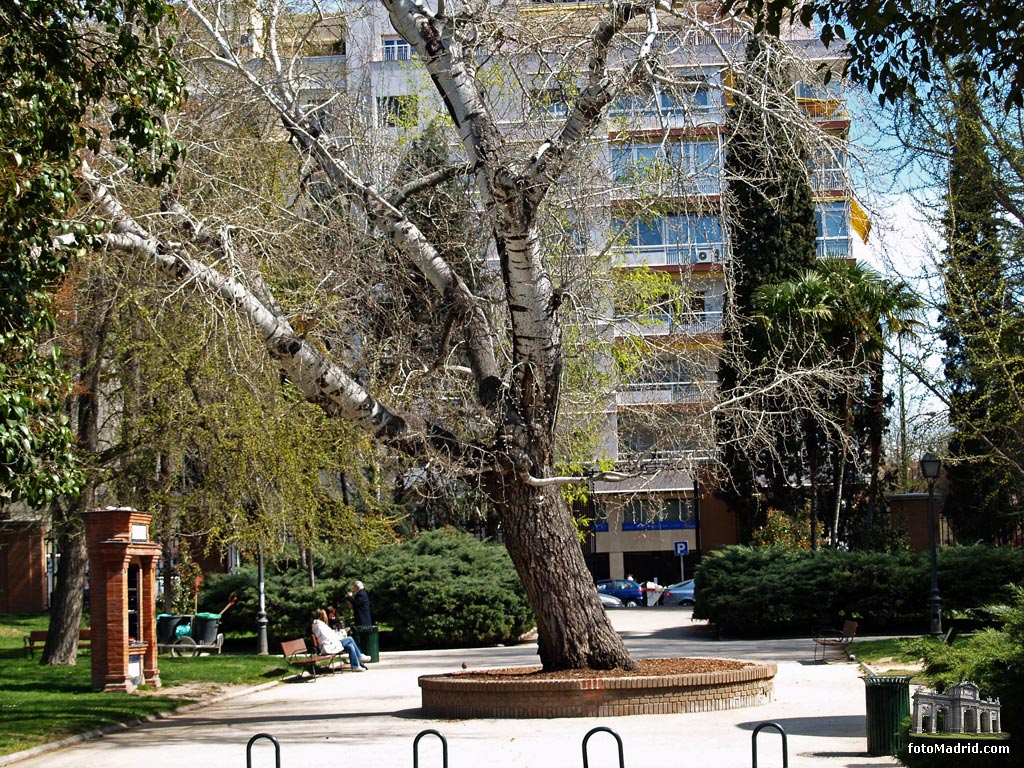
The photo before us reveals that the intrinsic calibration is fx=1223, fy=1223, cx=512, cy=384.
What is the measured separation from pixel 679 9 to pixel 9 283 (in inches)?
429

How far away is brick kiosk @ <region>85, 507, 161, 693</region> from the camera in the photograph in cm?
2008

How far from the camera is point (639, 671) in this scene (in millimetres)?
16031

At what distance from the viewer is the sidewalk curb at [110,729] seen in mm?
13880

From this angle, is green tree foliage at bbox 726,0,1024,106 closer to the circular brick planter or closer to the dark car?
the circular brick planter

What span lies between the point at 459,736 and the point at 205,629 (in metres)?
18.1

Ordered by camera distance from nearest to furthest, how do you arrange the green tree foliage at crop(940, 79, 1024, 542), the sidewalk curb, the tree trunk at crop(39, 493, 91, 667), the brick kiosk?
the sidewalk curb
the brick kiosk
the green tree foliage at crop(940, 79, 1024, 542)
the tree trunk at crop(39, 493, 91, 667)

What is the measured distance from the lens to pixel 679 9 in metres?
17.8

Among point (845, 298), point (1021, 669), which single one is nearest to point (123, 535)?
point (1021, 669)

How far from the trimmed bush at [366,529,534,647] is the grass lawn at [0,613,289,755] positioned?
4560mm

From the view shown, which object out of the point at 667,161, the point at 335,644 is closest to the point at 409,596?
the point at 335,644

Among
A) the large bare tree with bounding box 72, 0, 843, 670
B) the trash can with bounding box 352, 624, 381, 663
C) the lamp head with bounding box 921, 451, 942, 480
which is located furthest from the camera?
the trash can with bounding box 352, 624, 381, 663

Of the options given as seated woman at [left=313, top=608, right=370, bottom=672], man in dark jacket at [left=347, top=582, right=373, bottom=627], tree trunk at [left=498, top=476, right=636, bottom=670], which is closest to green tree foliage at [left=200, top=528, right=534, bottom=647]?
man in dark jacket at [left=347, top=582, right=373, bottom=627]

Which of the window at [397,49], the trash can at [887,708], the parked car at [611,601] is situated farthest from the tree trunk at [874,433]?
the trash can at [887,708]

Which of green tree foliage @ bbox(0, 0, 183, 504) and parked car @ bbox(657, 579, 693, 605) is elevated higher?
green tree foliage @ bbox(0, 0, 183, 504)
